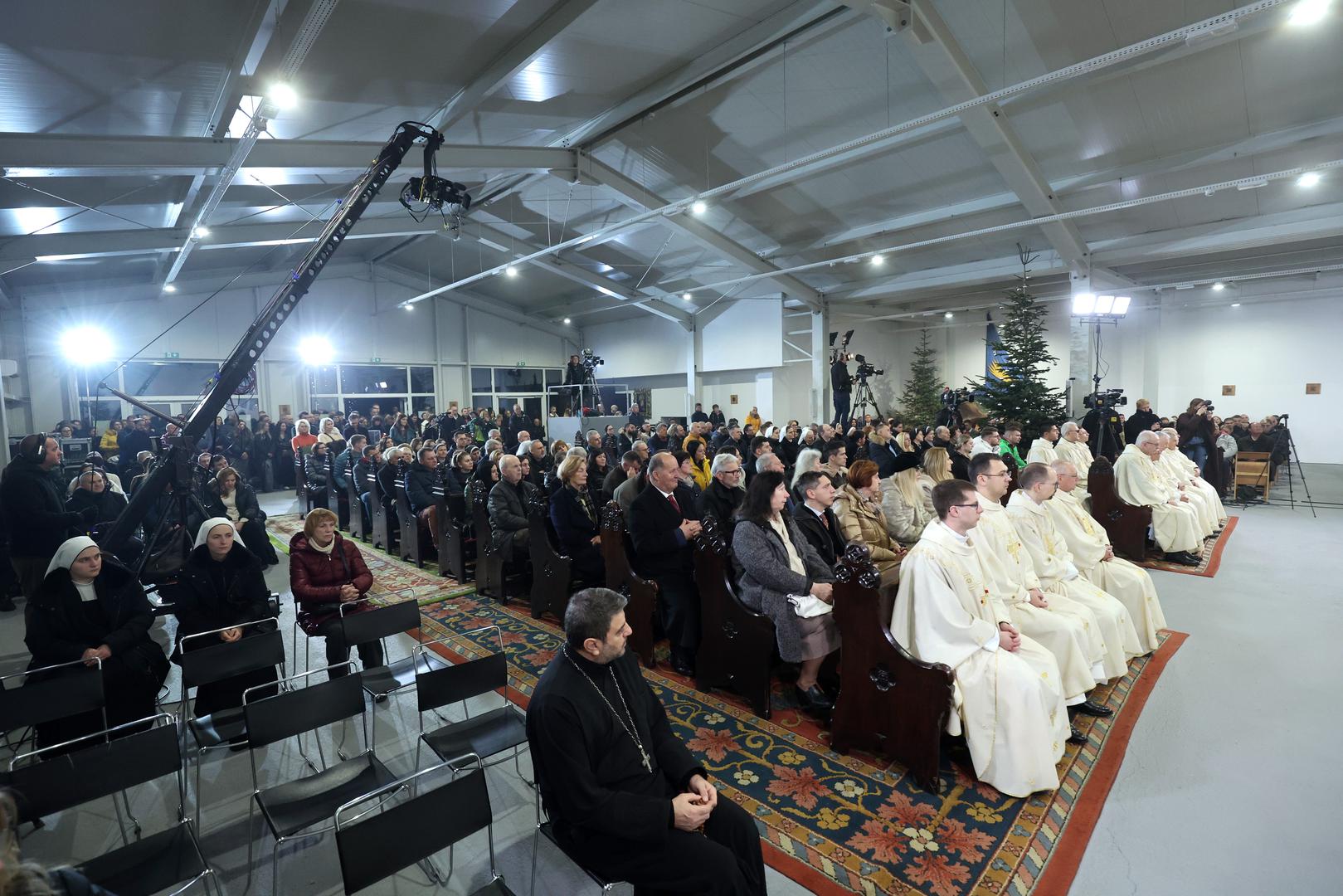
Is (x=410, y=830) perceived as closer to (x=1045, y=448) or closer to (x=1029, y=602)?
(x=1029, y=602)

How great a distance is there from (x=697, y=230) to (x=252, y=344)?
8118 millimetres

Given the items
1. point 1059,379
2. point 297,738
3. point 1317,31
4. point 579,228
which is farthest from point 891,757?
point 1059,379

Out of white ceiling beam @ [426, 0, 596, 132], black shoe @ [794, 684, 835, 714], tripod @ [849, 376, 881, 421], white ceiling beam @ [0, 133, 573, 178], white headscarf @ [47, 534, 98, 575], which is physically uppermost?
white ceiling beam @ [426, 0, 596, 132]

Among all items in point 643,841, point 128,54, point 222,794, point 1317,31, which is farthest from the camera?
point 1317,31

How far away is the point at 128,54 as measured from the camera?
491 cm

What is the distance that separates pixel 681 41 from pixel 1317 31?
5.95 m

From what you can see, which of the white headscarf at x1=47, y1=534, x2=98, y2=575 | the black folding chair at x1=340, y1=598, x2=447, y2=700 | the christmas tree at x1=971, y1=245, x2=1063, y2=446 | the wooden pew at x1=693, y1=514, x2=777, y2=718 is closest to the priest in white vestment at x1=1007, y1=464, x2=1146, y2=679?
the wooden pew at x1=693, y1=514, x2=777, y2=718

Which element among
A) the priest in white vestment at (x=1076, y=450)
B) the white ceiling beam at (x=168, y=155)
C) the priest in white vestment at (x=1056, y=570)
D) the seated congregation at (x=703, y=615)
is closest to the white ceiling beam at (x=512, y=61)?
the white ceiling beam at (x=168, y=155)

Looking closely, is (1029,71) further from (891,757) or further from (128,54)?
(128,54)

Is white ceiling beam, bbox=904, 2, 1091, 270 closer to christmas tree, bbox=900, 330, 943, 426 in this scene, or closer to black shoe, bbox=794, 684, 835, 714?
black shoe, bbox=794, 684, 835, 714

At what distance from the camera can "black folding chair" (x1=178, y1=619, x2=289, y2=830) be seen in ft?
9.12

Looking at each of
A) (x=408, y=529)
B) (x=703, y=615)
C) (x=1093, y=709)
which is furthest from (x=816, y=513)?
(x=408, y=529)

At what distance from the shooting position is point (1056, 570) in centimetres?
391

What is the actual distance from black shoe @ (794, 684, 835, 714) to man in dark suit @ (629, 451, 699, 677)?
0.75m
